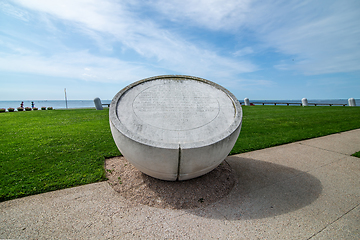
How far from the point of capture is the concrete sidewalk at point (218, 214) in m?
2.79

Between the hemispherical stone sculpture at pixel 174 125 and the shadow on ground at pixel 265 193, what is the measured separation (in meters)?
0.77

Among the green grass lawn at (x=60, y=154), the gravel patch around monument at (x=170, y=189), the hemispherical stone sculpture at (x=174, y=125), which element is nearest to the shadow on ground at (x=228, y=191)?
the gravel patch around monument at (x=170, y=189)

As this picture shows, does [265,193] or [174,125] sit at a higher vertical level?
[174,125]

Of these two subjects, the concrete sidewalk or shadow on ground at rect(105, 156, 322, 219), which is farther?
shadow on ground at rect(105, 156, 322, 219)

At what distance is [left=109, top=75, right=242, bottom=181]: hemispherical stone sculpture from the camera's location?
3.51m

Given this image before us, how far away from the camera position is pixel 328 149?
6730 millimetres

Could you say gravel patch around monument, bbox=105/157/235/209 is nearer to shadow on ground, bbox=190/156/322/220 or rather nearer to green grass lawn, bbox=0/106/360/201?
shadow on ground, bbox=190/156/322/220

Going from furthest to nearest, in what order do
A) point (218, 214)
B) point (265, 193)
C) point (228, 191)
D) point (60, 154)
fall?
point (60, 154) → point (228, 191) → point (265, 193) → point (218, 214)

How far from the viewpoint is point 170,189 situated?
3.94m

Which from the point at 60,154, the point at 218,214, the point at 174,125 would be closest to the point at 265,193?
the point at 218,214

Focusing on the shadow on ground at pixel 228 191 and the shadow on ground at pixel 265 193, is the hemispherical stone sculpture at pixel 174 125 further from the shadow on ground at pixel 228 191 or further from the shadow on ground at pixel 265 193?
the shadow on ground at pixel 265 193

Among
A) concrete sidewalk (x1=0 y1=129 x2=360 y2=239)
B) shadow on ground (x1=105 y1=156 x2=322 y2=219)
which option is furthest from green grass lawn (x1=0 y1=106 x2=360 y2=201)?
shadow on ground (x1=105 y1=156 x2=322 y2=219)

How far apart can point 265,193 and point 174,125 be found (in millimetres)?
2277

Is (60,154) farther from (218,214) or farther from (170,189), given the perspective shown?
(218,214)
